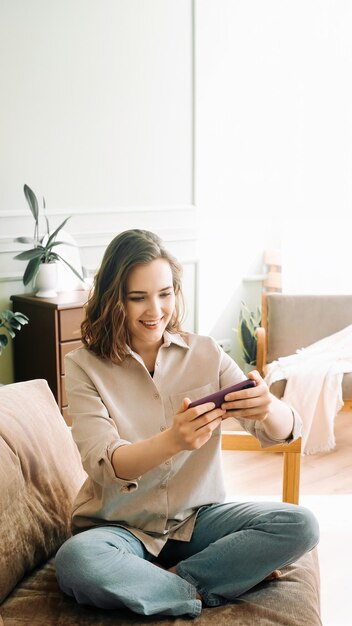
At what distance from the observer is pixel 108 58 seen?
438 centimetres

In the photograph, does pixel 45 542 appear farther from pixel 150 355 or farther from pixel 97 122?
pixel 97 122

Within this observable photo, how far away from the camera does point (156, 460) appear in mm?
1666

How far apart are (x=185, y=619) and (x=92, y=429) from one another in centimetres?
42

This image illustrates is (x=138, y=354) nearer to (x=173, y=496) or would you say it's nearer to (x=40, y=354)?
(x=173, y=496)

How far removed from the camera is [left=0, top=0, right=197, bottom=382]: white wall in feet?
13.3

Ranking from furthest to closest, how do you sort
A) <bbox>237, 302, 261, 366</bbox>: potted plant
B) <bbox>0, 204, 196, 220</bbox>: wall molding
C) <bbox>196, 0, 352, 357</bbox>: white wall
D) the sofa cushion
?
<bbox>196, 0, 352, 357</bbox>: white wall → <bbox>237, 302, 261, 366</bbox>: potted plant → <bbox>0, 204, 196, 220</bbox>: wall molding → the sofa cushion

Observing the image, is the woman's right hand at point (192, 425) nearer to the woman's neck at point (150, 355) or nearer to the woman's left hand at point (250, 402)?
the woman's left hand at point (250, 402)

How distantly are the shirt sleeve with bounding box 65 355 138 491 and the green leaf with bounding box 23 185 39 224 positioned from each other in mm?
2092


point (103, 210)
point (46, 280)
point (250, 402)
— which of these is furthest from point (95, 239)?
point (250, 402)

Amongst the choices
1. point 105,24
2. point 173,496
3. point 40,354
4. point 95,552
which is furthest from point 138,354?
point 105,24

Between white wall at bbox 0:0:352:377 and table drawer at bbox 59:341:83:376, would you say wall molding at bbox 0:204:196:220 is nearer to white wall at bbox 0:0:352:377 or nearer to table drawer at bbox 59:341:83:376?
white wall at bbox 0:0:352:377

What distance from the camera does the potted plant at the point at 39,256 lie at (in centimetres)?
381

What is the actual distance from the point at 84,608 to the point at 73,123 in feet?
10.0

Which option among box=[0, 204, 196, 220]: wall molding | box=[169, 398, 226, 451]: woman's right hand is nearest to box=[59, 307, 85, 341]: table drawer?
box=[0, 204, 196, 220]: wall molding
